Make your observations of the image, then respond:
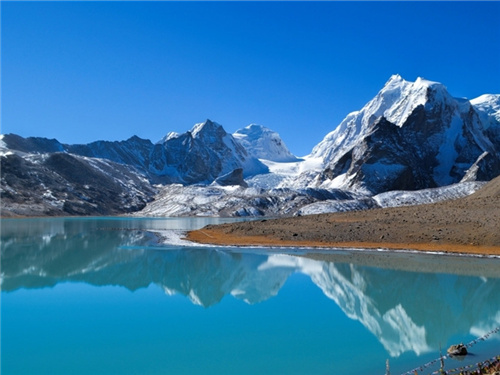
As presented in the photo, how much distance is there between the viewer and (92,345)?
16.3 m

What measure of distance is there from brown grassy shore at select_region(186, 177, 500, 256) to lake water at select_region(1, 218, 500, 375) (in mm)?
8478

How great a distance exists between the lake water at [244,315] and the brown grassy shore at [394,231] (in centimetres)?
848

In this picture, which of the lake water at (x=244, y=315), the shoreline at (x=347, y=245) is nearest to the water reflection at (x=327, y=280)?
A: the lake water at (x=244, y=315)

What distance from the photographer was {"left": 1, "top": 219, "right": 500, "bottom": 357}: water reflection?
2014cm

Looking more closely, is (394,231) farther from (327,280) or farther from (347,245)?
(327,280)

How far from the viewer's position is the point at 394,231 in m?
52.1

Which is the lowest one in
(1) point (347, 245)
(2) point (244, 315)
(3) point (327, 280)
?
(2) point (244, 315)

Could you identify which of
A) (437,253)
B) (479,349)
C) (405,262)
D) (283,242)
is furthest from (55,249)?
(479,349)

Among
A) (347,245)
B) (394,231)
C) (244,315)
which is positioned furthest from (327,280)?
(394,231)

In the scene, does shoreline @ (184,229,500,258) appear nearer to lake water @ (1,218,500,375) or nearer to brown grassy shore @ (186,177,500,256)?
brown grassy shore @ (186,177,500,256)

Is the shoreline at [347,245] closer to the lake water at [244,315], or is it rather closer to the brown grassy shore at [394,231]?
the brown grassy shore at [394,231]

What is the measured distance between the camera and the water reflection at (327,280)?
20141 mm

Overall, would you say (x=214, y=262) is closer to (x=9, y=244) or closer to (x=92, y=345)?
(x=92, y=345)

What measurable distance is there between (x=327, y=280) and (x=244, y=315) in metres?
10.9
